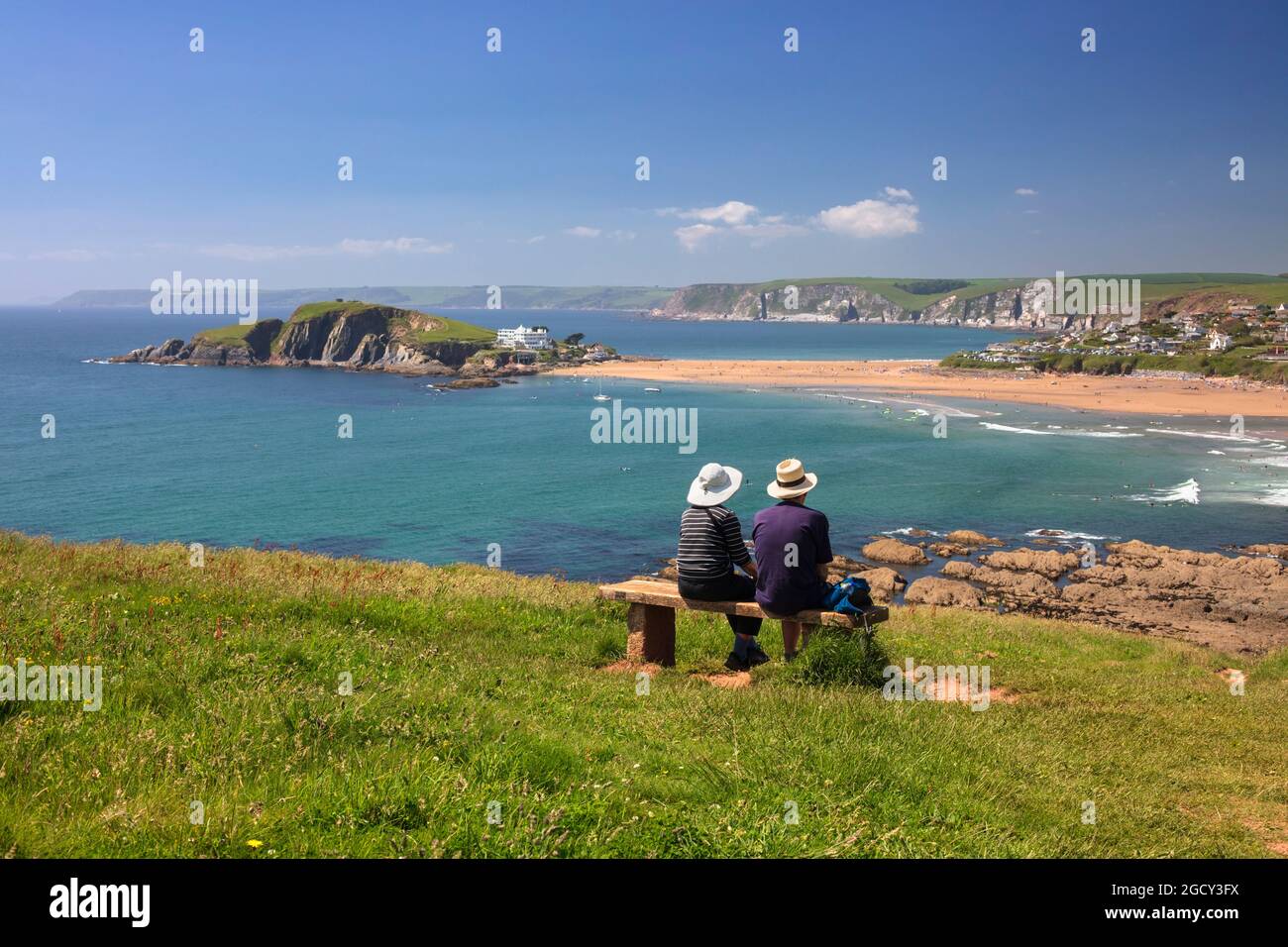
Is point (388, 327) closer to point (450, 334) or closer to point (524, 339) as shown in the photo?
point (450, 334)

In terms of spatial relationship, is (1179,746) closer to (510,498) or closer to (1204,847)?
(1204,847)

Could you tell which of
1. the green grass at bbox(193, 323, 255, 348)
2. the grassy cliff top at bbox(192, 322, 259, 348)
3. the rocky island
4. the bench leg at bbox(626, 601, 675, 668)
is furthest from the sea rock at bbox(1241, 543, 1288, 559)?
the grassy cliff top at bbox(192, 322, 259, 348)

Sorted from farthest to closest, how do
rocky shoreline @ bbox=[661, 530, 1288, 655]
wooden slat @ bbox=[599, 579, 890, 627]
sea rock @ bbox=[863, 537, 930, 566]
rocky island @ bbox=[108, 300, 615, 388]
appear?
rocky island @ bbox=[108, 300, 615, 388], sea rock @ bbox=[863, 537, 930, 566], rocky shoreline @ bbox=[661, 530, 1288, 655], wooden slat @ bbox=[599, 579, 890, 627]

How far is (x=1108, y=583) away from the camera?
111 feet

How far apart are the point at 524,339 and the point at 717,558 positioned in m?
159

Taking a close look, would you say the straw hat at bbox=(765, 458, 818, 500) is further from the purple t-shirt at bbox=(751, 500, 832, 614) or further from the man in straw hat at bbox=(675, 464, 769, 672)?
the man in straw hat at bbox=(675, 464, 769, 672)

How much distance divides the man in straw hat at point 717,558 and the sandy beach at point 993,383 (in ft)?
296

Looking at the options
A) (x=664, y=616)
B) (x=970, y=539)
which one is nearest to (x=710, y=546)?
(x=664, y=616)

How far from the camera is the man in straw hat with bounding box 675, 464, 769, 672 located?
33.2ft

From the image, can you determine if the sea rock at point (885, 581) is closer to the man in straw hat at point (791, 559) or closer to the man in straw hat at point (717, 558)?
the man in straw hat at point (717, 558)

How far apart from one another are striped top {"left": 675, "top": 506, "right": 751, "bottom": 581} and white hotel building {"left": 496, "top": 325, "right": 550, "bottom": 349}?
153 m

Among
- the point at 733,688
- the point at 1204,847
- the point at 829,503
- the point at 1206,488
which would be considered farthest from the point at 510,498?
the point at 1204,847

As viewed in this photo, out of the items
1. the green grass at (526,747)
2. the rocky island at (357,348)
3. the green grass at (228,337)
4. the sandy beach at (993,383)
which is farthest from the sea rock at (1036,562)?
the green grass at (228,337)

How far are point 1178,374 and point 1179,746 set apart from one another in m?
129
